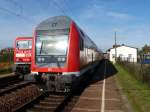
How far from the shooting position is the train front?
38.2 ft

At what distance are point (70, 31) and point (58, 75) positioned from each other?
1.96 meters

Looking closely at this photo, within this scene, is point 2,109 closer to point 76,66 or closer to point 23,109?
point 23,109

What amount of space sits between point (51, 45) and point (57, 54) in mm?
506

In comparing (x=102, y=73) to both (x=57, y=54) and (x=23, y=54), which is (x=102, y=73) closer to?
(x=23, y=54)

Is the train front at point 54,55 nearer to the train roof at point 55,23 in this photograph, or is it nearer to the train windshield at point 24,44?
the train roof at point 55,23

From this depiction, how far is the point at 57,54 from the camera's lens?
39.3 ft

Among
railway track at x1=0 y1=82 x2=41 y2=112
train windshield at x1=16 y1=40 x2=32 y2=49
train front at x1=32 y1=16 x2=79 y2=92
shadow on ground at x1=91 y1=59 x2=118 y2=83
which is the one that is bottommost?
railway track at x1=0 y1=82 x2=41 y2=112

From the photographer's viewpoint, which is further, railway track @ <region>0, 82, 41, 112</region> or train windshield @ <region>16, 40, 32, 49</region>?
train windshield @ <region>16, 40, 32, 49</region>

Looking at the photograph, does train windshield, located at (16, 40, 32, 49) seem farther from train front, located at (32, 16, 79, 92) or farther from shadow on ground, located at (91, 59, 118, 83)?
train front, located at (32, 16, 79, 92)

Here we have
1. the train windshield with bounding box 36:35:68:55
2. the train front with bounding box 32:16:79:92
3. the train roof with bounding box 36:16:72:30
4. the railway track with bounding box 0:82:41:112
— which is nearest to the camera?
the railway track with bounding box 0:82:41:112

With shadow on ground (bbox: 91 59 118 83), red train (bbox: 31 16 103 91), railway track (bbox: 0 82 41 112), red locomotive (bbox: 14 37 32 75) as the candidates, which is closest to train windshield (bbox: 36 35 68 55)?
red train (bbox: 31 16 103 91)

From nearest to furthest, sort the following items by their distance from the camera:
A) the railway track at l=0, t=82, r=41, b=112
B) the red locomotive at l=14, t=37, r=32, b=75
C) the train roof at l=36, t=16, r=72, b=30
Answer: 1. the railway track at l=0, t=82, r=41, b=112
2. the train roof at l=36, t=16, r=72, b=30
3. the red locomotive at l=14, t=37, r=32, b=75

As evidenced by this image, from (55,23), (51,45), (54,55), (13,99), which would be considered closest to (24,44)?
(55,23)

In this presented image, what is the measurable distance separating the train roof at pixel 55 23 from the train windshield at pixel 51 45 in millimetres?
452
